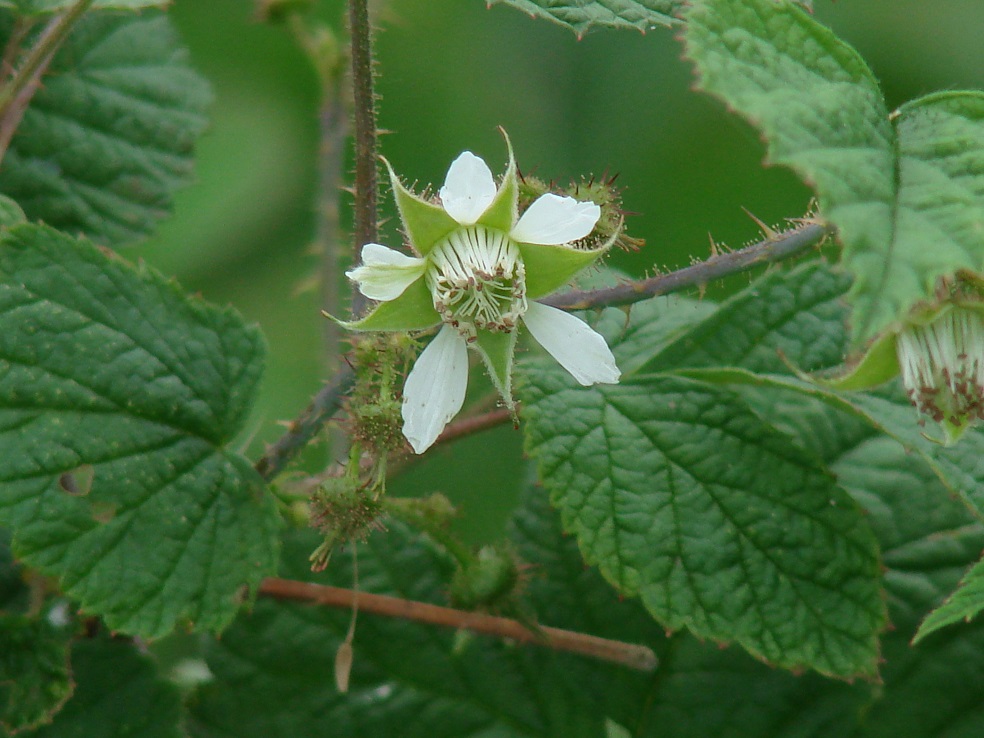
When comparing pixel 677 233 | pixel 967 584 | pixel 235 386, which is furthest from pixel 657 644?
pixel 677 233

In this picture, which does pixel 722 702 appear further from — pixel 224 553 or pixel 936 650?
pixel 224 553

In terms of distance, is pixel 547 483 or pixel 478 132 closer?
pixel 547 483

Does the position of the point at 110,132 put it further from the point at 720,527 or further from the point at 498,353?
the point at 720,527

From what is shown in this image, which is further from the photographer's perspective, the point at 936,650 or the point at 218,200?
the point at 218,200

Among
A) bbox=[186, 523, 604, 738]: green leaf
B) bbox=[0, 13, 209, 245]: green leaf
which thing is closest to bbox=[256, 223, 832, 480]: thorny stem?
bbox=[186, 523, 604, 738]: green leaf

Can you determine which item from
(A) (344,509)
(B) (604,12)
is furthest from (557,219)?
(A) (344,509)

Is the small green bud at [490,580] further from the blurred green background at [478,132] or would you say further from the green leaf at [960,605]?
the blurred green background at [478,132]

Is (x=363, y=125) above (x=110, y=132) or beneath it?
above
